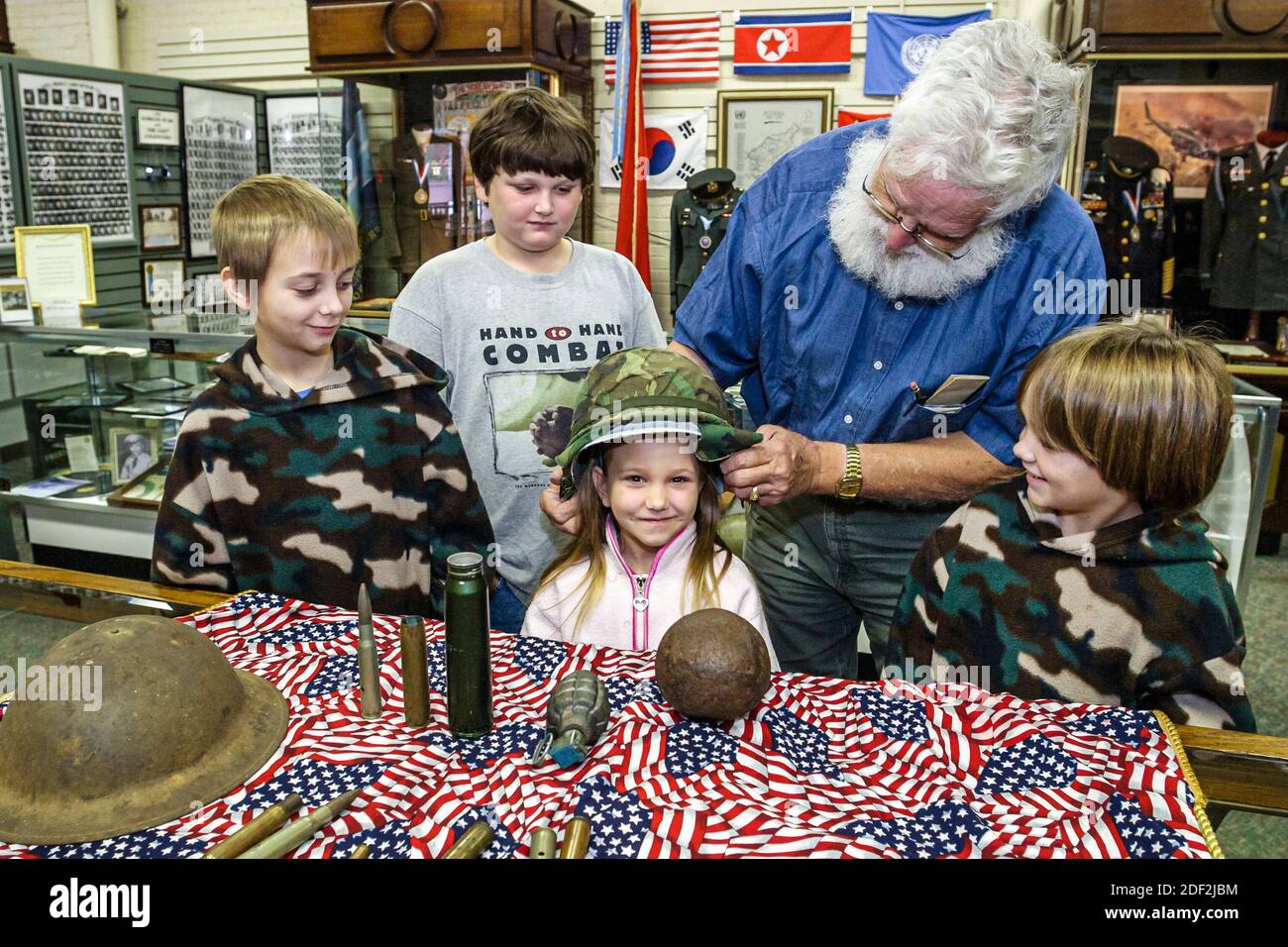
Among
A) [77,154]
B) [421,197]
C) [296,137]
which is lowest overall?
[421,197]

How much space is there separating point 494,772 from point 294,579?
0.93 meters

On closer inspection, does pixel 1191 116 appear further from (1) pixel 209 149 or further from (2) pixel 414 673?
(1) pixel 209 149

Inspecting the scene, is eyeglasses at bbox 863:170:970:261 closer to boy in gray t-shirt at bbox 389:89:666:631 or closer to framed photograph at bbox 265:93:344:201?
boy in gray t-shirt at bbox 389:89:666:631

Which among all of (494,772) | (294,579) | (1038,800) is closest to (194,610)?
(294,579)

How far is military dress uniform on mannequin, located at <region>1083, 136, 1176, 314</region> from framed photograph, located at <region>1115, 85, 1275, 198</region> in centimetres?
9

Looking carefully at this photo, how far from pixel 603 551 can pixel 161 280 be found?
18.2ft

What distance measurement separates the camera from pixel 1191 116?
5207 mm

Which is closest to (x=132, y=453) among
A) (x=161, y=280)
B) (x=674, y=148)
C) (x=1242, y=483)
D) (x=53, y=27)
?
(x=161, y=280)

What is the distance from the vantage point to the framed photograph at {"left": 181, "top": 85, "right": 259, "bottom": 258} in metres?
6.71

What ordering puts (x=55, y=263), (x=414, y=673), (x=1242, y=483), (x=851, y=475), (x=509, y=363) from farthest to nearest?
1. (x=55, y=263)
2. (x=1242, y=483)
3. (x=509, y=363)
4. (x=851, y=475)
5. (x=414, y=673)

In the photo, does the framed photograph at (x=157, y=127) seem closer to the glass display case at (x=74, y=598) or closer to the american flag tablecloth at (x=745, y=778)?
the glass display case at (x=74, y=598)

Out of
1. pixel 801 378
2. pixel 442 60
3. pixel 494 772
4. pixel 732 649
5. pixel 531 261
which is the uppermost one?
pixel 442 60

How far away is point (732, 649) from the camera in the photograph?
4.33 ft
